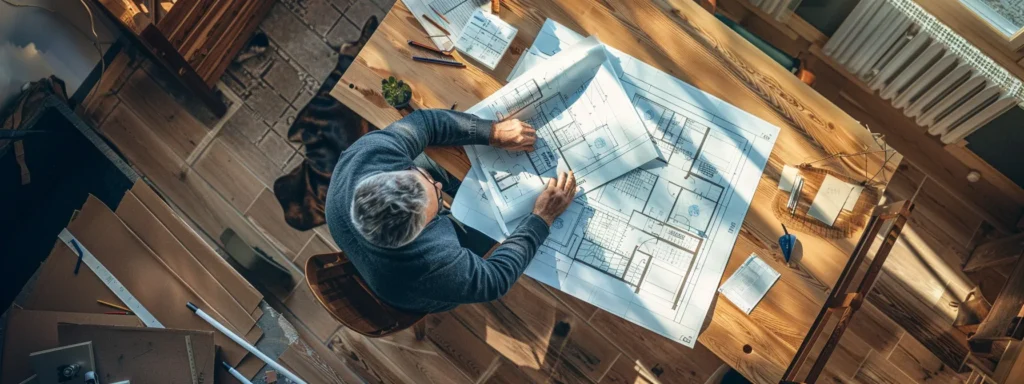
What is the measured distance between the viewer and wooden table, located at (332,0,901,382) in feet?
5.07

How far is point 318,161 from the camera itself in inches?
99.1

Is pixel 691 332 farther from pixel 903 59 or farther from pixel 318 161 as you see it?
pixel 318 161

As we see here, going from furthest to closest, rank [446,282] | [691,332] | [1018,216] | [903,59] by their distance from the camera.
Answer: [1018,216] → [903,59] → [691,332] → [446,282]

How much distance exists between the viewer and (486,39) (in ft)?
5.22

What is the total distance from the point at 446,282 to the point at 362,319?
1.07 feet

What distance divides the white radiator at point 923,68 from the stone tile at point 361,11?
1879mm

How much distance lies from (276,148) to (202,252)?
53 cm

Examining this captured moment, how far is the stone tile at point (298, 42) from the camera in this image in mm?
2578

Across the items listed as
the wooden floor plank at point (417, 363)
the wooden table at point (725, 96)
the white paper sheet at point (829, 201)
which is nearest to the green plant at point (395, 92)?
the wooden table at point (725, 96)

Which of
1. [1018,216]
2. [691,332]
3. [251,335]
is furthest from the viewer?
[1018,216]

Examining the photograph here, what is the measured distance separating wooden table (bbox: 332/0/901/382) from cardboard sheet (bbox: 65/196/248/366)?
1227 mm

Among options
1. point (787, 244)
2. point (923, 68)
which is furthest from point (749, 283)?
point (923, 68)

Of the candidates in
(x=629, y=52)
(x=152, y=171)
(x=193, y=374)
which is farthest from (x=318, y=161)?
(x=629, y=52)

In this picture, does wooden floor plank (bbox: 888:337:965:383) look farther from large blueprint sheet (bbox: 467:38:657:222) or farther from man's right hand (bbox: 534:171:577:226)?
man's right hand (bbox: 534:171:577:226)
